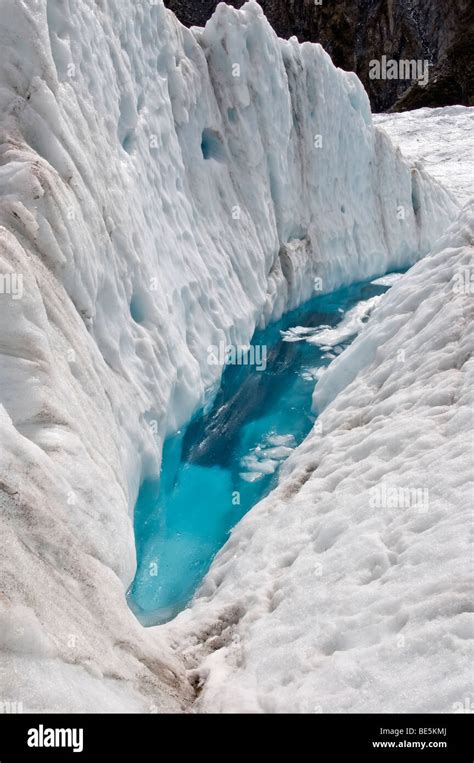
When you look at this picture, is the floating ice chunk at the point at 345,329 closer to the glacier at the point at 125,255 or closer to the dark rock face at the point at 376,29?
the glacier at the point at 125,255

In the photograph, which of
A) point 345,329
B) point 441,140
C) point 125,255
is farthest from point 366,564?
point 441,140

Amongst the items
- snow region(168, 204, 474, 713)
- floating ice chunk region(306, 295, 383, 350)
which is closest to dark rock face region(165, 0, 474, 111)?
floating ice chunk region(306, 295, 383, 350)

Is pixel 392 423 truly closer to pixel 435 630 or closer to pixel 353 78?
pixel 435 630

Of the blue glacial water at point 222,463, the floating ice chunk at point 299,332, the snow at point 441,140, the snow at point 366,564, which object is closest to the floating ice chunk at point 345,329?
the blue glacial water at point 222,463

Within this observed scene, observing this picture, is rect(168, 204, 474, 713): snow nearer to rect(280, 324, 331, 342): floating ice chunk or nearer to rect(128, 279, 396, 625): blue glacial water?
rect(128, 279, 396, 625): blue glacial water

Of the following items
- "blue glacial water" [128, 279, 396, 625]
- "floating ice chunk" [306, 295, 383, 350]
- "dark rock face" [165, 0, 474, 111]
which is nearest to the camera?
"blue glacial water" [128, 279, 396, 625]
